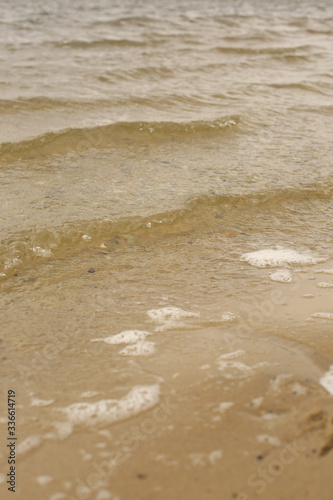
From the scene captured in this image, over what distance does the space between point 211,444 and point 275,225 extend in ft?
7.06

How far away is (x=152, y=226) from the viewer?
3729 mm

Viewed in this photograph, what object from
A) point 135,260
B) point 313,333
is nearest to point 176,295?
point 135,260

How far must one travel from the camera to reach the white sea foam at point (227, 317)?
2.72 metres

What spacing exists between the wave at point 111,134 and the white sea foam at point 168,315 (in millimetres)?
2585

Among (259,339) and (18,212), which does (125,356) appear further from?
(18,212)

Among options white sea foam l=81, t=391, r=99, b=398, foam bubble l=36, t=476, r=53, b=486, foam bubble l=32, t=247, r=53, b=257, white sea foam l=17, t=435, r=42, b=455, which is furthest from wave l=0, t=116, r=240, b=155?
foam bubble l=36, t=476, r=53, b=486

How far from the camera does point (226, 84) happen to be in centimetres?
689

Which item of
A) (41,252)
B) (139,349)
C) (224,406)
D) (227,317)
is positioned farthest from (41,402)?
(41,252)

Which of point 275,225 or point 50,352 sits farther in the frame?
point 275,225

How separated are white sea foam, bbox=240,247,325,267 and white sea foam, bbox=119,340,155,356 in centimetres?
103

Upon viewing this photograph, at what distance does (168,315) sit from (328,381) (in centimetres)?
88

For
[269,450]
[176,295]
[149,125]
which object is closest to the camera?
[269,450]

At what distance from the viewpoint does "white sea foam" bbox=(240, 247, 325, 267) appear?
3.29 metres

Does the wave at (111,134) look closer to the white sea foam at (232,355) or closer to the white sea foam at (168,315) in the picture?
the white sea foam at (168,315)
